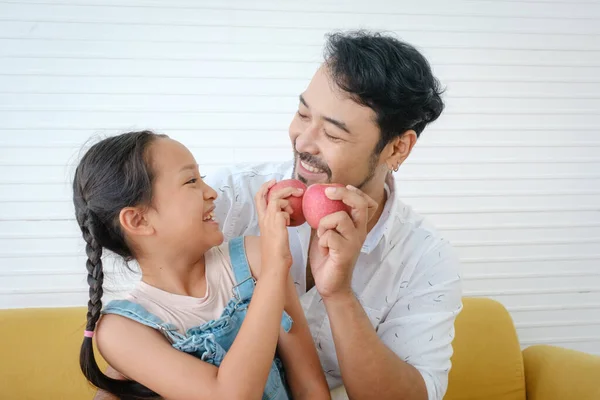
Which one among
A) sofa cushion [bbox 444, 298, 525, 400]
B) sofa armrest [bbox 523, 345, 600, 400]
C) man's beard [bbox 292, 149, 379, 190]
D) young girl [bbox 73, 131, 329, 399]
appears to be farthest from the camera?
sofa cushion [bbox 444, 298, 525, 400]

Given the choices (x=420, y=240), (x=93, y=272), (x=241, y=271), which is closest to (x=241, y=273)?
(x=241, y=271)

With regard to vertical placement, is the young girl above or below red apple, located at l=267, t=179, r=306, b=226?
below

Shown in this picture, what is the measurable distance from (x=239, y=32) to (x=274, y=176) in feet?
4.64

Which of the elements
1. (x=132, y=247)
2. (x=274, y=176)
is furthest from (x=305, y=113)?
(x=132, y=247)

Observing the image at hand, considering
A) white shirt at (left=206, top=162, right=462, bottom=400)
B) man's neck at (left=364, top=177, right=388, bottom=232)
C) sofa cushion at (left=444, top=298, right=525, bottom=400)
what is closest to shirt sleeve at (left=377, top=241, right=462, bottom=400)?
white shirt at (left=206, top=162, right=462, bottom=400)

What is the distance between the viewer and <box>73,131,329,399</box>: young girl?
1.29m

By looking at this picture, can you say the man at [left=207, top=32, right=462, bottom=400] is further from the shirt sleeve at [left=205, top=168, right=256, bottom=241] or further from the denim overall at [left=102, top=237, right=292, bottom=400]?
the denim overall at [left=102, top=237, right=292, bottom=400]

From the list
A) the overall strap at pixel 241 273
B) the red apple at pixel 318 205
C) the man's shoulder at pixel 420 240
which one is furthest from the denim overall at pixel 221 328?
the man's shoulder at pixel 420 240

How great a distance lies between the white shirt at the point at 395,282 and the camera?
1.66m

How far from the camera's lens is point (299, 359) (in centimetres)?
142

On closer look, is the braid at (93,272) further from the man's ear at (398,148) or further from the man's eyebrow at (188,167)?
the man's ear at (398,148)

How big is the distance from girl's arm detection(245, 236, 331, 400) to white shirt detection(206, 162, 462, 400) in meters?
0.30

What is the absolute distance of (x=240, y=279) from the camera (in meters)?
1.48

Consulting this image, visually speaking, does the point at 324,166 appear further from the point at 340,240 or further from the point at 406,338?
the point at 406,338
